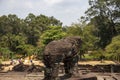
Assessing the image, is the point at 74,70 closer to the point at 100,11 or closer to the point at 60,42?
the point at 60,42

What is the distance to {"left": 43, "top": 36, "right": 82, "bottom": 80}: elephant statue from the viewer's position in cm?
2273

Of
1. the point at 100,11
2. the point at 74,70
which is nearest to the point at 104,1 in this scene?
the point at 100,11

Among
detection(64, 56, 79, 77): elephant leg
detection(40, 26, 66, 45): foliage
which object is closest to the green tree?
detection(40, 26, 66, 45): foliage

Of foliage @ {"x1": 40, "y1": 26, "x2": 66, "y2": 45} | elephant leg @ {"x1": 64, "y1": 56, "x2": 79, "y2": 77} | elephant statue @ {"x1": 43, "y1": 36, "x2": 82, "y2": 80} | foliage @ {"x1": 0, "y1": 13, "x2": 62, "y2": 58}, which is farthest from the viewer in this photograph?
foliage @ {"x1": 0, "y1": 13, "x2": 62, "y2": 58}

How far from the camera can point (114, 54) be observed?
41.1 metres

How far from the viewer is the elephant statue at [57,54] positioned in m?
22.7

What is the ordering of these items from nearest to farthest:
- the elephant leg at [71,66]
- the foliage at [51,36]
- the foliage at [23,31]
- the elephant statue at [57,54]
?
the elephant statue at [57,54] → the elephant leg at [71,66] → the foliage at [51,36] → the foliage at [23,31]

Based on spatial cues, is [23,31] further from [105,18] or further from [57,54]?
[57,54]

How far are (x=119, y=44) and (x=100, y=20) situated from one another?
76.2 feet

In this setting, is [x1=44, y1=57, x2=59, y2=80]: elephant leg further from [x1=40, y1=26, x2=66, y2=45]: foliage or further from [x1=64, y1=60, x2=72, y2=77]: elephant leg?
[x1=40, y1=26, x2=66, y2=45]: foliage

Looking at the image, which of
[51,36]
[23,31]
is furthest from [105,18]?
[23,31]

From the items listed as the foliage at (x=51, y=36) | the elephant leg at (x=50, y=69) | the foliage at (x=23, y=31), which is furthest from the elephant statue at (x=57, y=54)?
the foliage at (x=23, y=31)

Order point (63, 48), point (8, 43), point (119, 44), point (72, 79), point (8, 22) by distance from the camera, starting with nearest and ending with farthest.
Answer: point (63, 48) < point (72, 79) < point (119, 44) < point (8, 43) < point (8, 22)

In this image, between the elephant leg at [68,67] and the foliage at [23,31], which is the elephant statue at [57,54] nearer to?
the elephant leg at [68,67]
